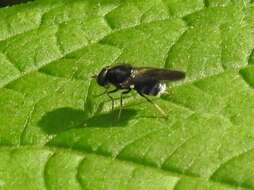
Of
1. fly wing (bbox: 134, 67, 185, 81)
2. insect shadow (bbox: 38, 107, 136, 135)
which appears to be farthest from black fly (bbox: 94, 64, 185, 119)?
insect shadow (bbox: 38, 107, 136, 135)

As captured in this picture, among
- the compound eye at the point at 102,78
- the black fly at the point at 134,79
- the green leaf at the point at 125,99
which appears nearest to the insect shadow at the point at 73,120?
the green leaf at the point at 125,99

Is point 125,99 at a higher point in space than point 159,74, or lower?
lower

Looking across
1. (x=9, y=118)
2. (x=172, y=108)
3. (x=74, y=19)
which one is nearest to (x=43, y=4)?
(x=74, y=19)

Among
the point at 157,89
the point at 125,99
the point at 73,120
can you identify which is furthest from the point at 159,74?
the point at 73,120

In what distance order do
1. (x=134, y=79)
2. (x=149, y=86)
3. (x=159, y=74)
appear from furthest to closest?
(x=134, y=79) → (x=149, y=86) → (x=159, y=74)

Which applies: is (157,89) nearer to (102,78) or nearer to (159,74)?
(159,74)

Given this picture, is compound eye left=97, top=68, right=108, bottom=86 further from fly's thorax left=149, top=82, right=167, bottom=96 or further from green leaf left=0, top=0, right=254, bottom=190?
fly's thorax left=149, top=82, right=167, bottom=96

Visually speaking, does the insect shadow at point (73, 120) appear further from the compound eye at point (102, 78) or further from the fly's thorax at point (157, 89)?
the compound eye at point (102, 78)

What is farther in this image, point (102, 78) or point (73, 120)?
point (102, 78)
